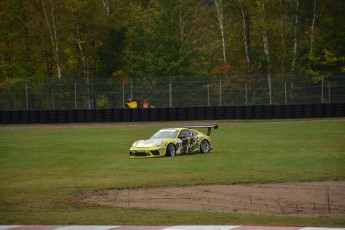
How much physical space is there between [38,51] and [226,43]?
16921 millimetres

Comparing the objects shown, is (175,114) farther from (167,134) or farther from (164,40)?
(167,134)

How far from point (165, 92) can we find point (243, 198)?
37.6 m

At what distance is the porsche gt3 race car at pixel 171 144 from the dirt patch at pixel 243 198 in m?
8.73

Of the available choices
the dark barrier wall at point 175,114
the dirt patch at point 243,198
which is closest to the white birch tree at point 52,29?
the dark barrier wall at point 175,114

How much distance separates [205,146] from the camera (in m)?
29.2

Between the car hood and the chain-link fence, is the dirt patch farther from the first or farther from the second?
the chain-link fence

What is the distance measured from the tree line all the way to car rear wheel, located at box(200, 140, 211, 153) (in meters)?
33.6

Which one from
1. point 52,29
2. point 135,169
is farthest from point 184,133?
point 52,29

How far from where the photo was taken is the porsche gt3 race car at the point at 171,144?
1085 inches

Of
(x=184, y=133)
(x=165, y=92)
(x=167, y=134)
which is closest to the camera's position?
(x=167, y=134)

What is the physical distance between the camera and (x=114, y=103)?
5438 cm

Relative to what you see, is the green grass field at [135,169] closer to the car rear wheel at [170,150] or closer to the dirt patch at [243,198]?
the car rear wheel at [170,150]

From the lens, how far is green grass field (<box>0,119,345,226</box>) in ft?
43.0

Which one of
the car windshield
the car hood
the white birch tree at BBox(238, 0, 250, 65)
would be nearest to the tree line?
the white birch tree at BBox(238, 0, 250, 65)
